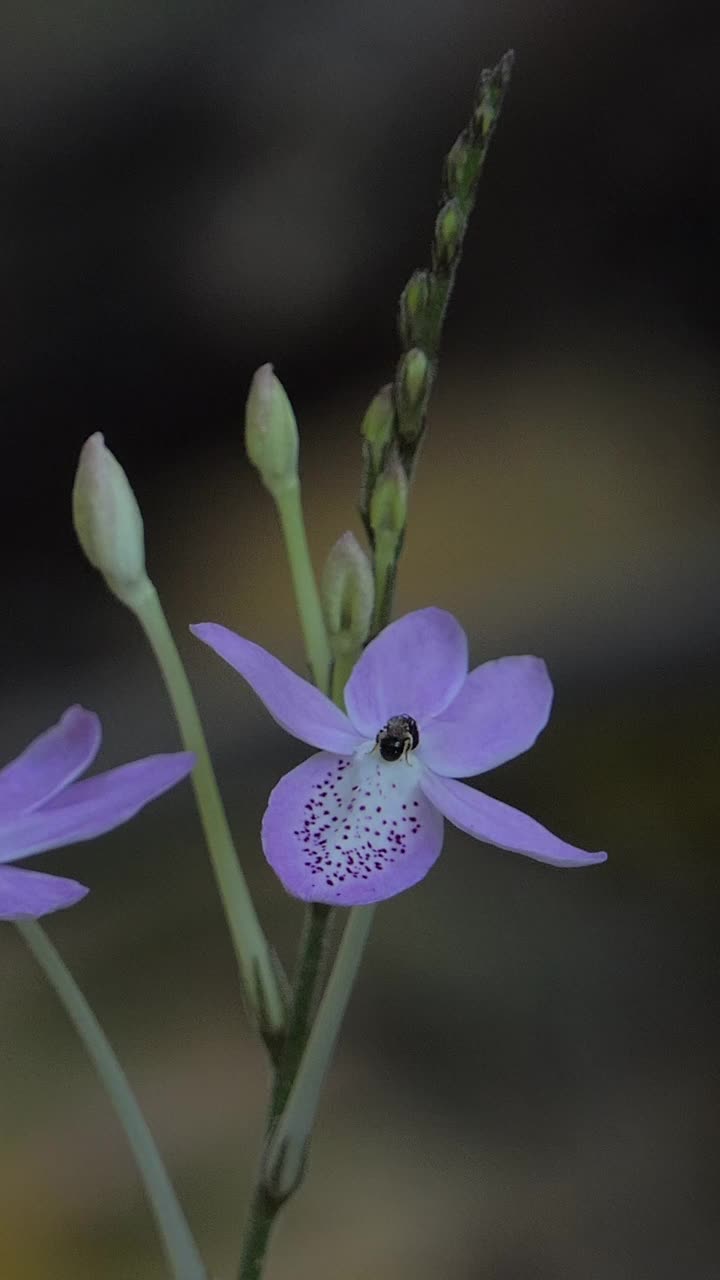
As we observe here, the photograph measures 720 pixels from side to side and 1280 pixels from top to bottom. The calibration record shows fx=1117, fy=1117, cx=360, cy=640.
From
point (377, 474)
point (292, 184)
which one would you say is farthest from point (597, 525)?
point (377, 474)

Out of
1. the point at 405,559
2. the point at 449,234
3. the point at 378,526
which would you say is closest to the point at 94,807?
the point at 378,526

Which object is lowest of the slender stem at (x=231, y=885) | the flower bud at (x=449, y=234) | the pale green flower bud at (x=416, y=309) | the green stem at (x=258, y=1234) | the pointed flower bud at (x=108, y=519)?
the green stem at (x=258, y=1234)

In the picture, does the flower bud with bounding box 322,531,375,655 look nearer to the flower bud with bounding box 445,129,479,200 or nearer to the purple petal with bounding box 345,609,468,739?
the purple petal with bounding box 345,609,468,739

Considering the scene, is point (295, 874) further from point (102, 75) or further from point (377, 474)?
point (102, 75)

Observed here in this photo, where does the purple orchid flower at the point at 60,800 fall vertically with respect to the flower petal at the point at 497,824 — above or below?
above

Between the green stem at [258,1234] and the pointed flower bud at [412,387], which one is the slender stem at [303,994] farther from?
the pointed flower bud at [412,387]

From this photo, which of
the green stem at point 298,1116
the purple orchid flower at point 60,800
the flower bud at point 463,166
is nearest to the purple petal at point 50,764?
the purple orchid flower at point 60,800

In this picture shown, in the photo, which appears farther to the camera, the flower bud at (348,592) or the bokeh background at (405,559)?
the bokeh background at (405,559)
